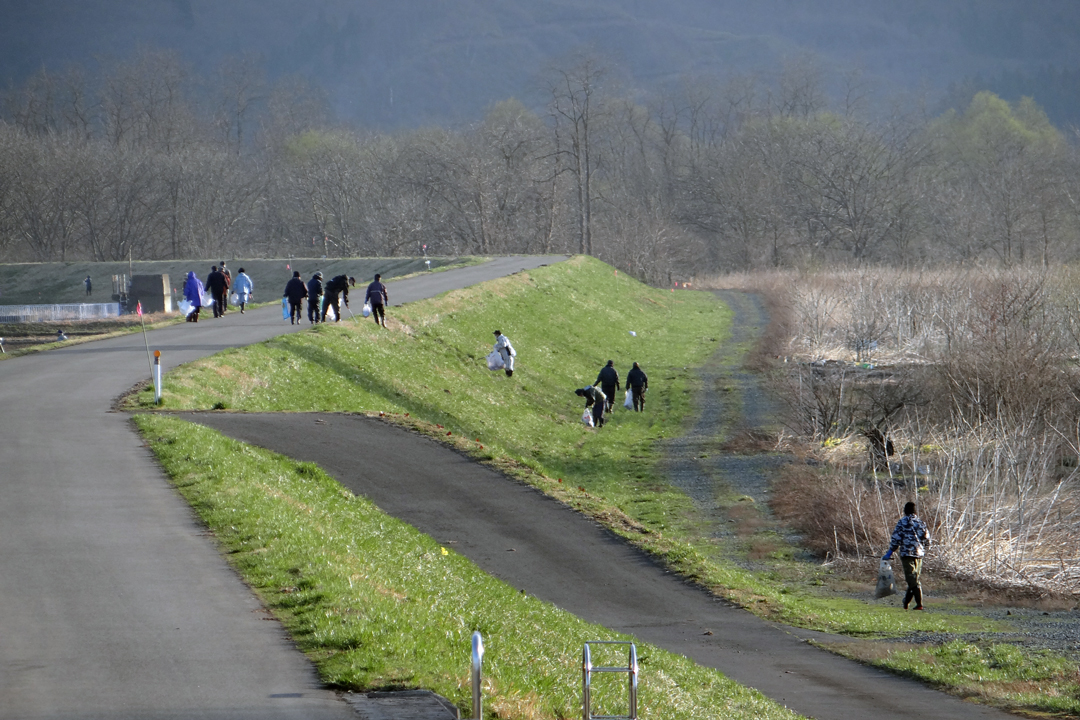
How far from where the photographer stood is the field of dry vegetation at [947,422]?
1847 centimetres

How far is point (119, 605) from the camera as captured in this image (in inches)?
366

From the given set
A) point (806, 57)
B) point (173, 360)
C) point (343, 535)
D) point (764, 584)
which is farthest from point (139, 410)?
point (806, 57)

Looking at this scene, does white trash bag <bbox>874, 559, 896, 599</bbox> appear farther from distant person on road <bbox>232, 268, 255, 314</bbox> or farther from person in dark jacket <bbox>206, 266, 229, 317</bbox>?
distant person on road <bbox>232, 268, 255, 314</bbox>

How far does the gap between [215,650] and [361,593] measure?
1698mm

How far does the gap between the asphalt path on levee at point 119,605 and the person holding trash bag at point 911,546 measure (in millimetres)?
9293

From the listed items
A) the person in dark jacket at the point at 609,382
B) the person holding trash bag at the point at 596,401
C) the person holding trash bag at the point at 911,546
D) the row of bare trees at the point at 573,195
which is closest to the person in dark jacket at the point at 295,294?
the person holding trash bag at the point at 596,401

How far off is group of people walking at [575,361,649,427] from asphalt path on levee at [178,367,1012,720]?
10263mm

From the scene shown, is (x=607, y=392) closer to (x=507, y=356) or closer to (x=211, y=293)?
(x=507, y=356)

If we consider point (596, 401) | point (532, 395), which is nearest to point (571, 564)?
point (596, 401)

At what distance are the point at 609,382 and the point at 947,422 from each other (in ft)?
34.1

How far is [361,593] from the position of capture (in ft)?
32.0

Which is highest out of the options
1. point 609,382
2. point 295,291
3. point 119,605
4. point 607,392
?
point 295,291

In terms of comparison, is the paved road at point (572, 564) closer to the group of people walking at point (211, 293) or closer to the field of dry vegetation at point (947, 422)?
the field of dry vegetation at point (947, 422)

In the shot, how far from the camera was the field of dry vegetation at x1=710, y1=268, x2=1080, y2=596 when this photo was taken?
18.5 meters
